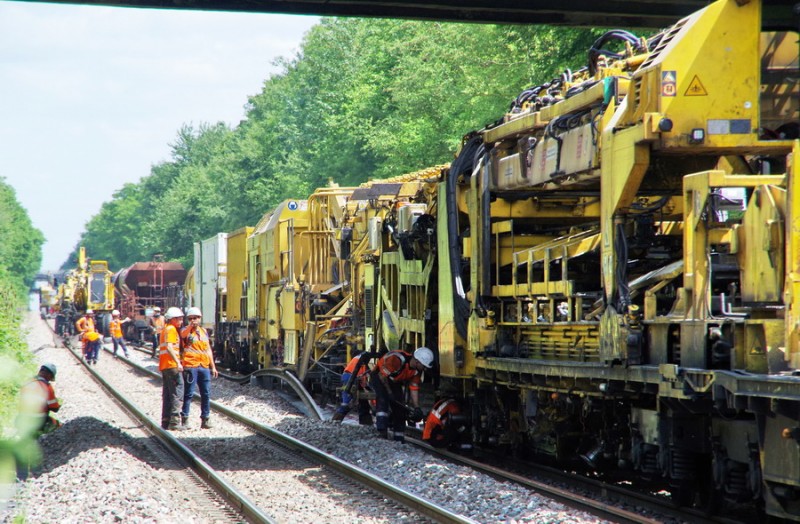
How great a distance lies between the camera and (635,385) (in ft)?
27.2

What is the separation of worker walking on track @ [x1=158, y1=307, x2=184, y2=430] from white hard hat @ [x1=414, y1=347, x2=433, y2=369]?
450 centimetres

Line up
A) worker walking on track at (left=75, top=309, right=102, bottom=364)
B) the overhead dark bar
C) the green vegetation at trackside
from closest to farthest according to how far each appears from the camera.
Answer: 1. the green vegetation at trackside
2. the overhead dark bar
3. worker walking on track at (left=75, top=309, right=102, bottom=364)

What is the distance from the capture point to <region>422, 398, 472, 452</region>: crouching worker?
13.1 meters

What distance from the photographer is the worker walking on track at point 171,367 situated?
52.5ft

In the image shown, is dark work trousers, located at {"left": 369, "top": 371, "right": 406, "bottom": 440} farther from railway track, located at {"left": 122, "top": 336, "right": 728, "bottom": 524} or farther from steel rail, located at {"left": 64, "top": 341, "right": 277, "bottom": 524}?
steel rail, located at {"left": 64, "top": 341, "right": 277, "bottom": 524}

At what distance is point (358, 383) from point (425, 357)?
275 cm

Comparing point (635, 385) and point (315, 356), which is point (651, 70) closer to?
point (635, 385)

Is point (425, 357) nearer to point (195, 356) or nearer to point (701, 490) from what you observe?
point (195, 356)

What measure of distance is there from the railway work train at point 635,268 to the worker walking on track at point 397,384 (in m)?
0.32

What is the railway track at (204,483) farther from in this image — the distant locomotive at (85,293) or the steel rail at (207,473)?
the distant locomotive at (85,293)

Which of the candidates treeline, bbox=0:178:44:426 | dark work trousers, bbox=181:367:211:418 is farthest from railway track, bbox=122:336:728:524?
treeline, bbox=0:178:44:426

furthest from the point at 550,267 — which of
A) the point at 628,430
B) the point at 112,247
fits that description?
the point at 112,247

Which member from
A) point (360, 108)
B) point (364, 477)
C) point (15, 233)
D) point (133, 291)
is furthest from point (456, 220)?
point (133, 291)

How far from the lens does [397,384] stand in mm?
14031
